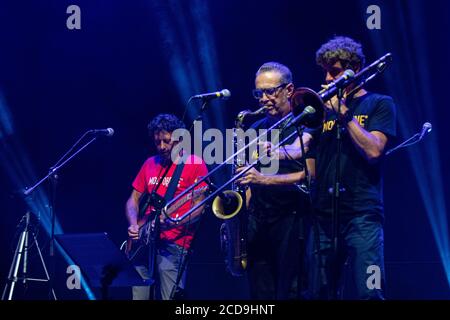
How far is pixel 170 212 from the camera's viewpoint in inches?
232

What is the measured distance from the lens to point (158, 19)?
7.09 m

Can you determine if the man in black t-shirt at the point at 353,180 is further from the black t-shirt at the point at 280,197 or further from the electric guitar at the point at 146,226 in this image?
the electric guitar at the point at 146,226

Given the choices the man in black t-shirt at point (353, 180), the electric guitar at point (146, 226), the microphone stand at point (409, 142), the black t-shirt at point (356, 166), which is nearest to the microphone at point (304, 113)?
the man in black t-shirt at point (353, 180)

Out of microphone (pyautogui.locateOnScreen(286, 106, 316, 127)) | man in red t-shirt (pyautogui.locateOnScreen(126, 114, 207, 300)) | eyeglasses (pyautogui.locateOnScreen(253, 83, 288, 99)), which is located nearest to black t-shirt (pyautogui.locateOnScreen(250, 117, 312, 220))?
eyeglasses (pyautogui.locateOnScreen(253, 83, 288, 99))

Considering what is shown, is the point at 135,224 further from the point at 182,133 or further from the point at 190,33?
the point at 190,33

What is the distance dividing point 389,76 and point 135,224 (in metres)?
2.92

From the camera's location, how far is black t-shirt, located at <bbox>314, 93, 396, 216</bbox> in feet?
13.0

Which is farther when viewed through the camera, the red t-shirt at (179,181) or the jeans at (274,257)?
the red t-shirt at (179,181)

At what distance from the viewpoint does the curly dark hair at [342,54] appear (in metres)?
4.16

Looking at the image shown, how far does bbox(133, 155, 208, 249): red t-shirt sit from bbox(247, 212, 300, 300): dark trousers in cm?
158

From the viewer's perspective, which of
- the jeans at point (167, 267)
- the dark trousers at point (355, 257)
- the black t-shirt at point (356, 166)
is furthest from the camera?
the jeans at point (167, 267)

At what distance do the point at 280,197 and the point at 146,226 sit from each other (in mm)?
2020

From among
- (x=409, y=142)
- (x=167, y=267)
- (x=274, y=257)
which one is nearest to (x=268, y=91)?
(x=274, y=257)
